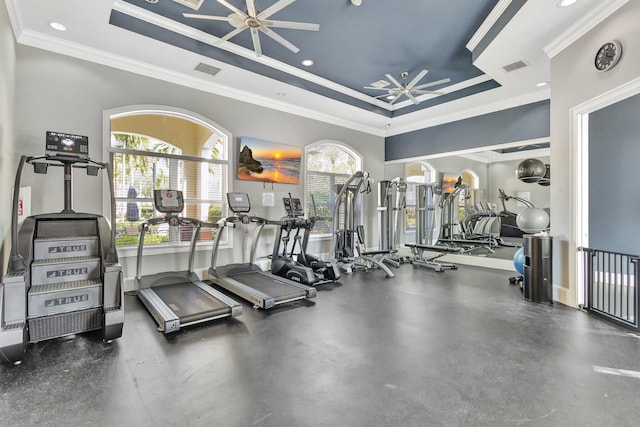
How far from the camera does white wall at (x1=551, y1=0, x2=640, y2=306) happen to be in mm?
3154

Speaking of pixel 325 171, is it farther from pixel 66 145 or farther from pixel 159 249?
pixel 66 145

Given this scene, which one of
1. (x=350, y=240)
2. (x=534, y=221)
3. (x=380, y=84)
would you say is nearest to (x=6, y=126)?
(x=350, y=240)

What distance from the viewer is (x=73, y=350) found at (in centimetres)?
275

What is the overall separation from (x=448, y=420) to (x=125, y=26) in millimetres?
5303

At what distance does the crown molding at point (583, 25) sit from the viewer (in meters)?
3.20

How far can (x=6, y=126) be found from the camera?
3.35m

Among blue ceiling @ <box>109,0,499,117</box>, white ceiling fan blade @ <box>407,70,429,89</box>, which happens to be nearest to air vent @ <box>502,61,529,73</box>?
blue ceiling @ <box>109,0,499,117</box>

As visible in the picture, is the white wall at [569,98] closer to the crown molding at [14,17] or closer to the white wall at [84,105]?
the white wall at [84,105]

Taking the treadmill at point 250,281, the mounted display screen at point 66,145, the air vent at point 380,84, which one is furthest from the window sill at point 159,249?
the air vent at point 380,84

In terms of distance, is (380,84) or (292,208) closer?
(292,208)

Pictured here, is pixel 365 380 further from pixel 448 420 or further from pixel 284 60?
pixel 284 60

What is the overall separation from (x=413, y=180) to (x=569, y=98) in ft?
15.3

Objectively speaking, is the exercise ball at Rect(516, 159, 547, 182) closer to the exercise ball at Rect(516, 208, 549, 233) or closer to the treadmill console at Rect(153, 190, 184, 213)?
the exercise ball at Rect(516, 208, 549, 233)

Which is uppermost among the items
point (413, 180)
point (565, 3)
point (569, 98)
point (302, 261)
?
point (565, 3)
